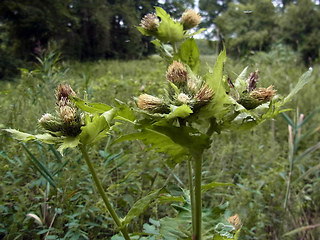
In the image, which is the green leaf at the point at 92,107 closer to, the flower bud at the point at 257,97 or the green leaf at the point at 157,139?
the green leaf at the point at 157,139

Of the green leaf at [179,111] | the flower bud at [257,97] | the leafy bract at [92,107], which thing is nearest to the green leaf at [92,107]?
the leafy bract at [92,107]

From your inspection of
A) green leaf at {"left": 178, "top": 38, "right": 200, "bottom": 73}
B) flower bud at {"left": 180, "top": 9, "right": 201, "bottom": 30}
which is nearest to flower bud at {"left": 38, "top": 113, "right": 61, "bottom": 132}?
green leaf at {"left": 178, "top": 38, "right": 200, "bottom": 73}

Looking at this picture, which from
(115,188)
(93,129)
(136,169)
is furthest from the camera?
(136,169)

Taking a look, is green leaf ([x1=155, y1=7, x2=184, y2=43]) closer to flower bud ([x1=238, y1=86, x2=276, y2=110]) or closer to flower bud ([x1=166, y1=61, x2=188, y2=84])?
flower bud ([x1=166, y1=61, x2=188, y2=84])

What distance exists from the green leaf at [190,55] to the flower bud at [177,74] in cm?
15

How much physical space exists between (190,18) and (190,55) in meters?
0.41

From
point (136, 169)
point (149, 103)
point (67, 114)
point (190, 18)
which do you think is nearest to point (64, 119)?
point (67, 114)

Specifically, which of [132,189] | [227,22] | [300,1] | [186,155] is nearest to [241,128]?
[186,155]

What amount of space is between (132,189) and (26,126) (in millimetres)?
1013

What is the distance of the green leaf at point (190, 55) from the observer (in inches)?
41.2

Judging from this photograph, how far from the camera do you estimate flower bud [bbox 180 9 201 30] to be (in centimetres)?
136

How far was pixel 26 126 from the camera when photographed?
2053 millimetres

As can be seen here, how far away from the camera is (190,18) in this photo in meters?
1.36

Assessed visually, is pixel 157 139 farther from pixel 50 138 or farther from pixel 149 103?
pixel 50 138
